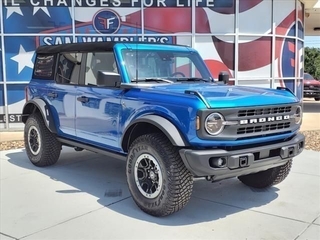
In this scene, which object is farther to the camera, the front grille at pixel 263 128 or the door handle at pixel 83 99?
the door handle at pixel 83 99

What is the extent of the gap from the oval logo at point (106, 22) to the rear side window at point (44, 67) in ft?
14.9

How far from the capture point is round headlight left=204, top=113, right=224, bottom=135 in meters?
3.76

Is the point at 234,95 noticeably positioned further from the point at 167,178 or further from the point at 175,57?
the point at 175,57

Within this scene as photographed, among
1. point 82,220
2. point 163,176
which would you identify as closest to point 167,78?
point 163,176

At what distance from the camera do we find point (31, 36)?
10.5 m

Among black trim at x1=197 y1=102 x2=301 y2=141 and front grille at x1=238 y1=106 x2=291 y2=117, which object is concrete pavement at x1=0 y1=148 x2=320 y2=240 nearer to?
black trim at x1=197 y1=102 x2=301 y2=141

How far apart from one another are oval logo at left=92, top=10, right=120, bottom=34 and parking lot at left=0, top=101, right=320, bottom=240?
5.62 m

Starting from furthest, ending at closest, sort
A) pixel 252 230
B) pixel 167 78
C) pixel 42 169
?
pixel 42 169, pixel 167 78, pixel 252 230

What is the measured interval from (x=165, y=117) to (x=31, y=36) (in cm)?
768

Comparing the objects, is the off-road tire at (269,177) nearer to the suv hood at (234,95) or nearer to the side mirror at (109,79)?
the suv hood at (234,95)

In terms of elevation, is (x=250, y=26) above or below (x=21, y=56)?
above

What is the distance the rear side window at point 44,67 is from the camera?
614 centimetres

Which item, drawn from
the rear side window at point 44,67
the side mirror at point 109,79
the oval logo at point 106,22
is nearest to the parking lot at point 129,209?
the side mirror at point 109,79

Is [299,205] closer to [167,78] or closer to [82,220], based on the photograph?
[167,78]
